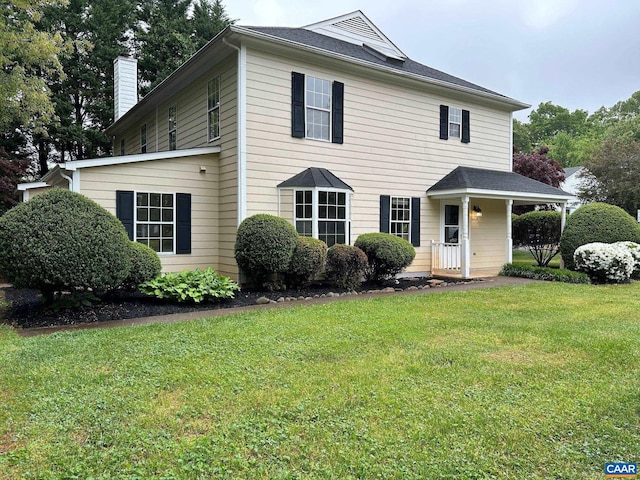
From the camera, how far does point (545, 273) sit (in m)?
10.9

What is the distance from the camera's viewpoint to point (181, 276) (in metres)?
7.58

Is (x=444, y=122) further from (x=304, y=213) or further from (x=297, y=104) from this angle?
(x=304, y=213)

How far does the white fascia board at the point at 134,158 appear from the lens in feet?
25.8

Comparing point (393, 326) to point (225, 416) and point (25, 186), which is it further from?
point (25, 186)

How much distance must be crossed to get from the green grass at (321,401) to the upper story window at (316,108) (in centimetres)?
571

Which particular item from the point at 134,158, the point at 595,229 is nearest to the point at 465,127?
the point at 595,229

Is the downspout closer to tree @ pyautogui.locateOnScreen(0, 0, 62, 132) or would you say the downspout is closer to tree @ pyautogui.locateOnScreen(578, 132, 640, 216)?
tree @ pyautogui.locateOnScreen(0, 0, 62, 132)

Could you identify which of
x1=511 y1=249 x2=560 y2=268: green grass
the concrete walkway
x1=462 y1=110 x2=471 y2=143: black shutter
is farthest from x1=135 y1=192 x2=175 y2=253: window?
x1=511 y1=249 x2=560 y2=268: green grass

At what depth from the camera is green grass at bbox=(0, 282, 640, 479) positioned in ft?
7.88

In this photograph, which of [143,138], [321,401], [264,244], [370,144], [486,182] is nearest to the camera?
[321,401]

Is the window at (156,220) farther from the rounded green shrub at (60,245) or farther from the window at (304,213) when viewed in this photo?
the window at (304,213)

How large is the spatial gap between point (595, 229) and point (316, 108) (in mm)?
8330

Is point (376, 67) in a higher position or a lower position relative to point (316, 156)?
higher

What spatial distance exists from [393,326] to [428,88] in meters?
8.52
